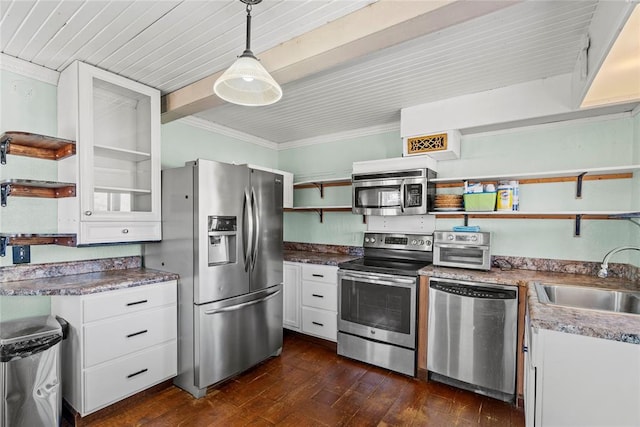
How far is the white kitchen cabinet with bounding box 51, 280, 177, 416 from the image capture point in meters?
1.95

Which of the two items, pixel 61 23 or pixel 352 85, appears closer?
pixel 61 23

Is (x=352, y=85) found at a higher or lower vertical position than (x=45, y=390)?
higher

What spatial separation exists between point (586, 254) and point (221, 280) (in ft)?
9.96

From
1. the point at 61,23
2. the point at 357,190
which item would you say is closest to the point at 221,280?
the point at 357,190

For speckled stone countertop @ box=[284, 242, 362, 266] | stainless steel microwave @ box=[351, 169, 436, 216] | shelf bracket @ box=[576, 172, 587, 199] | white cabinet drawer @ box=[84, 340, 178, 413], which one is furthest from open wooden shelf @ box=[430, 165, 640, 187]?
white cabinet drawer @ box=[84, 340, 178, 413]

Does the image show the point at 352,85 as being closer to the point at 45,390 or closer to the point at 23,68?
the point at 23,68

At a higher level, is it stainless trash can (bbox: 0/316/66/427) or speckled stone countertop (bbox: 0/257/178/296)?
speckled stone countertop (bbox: 0/257/178/296)

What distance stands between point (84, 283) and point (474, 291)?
2869mm

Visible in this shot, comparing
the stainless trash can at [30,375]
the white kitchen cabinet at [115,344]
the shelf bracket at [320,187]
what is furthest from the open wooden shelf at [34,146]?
the shelf bracket at [320,187]

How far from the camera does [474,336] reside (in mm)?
2330

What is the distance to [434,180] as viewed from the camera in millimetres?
2848

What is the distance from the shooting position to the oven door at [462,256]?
2525 mm

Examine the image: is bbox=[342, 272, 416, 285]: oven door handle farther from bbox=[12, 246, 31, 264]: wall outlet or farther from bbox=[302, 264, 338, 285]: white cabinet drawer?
bbox=[12, 246, 31, 264]: wall outlet

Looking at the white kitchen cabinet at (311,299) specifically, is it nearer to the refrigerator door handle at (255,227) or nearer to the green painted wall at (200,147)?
the refrigerator door handle at (255,227)
